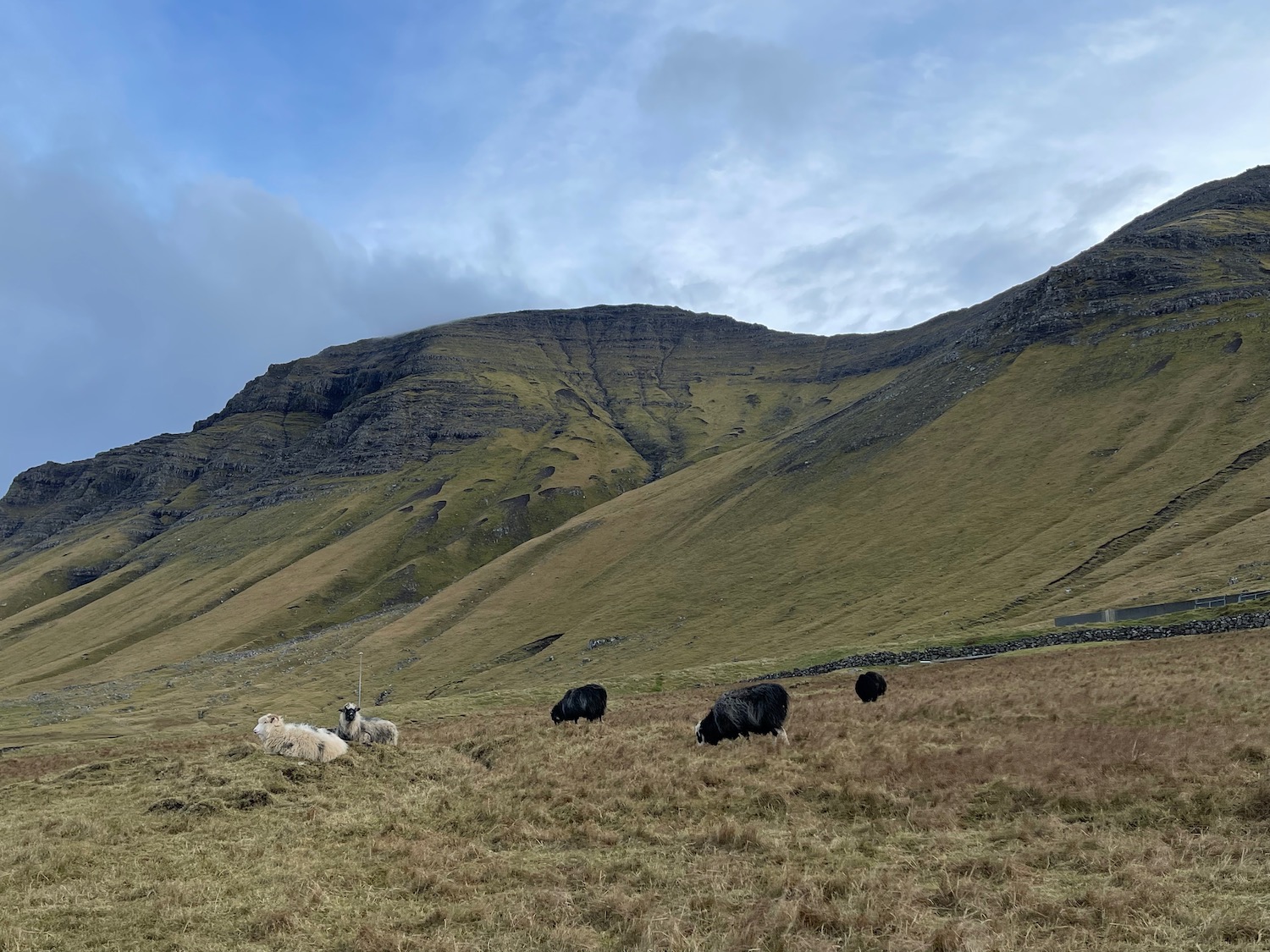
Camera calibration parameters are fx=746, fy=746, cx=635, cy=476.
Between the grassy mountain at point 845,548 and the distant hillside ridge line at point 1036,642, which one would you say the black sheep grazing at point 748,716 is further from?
the grassy mountain at point 845,548

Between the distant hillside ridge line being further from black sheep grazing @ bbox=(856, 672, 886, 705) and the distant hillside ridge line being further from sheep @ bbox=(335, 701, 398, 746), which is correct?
sheep @ bbox=(335, 701, 398, 746)

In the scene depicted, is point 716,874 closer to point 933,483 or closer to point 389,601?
point 933,483

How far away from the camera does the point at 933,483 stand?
104750mm

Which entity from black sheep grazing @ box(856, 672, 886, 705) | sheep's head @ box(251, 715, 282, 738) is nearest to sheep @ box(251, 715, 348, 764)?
sheep's head @ box(251, 715, 282, 738)

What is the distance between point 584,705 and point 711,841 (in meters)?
19.4

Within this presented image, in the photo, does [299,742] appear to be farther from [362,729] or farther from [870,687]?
[870,687]

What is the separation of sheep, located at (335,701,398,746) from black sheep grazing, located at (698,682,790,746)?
1162 cm

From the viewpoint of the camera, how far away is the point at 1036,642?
46.4 m

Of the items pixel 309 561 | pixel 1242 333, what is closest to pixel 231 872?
pixel 1242 333

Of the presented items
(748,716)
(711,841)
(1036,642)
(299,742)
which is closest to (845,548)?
(1036,642)

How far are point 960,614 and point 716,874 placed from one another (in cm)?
5967

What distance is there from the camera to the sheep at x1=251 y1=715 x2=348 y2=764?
21475mm

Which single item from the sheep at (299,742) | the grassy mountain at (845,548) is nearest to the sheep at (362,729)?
the sheep at (299,742)

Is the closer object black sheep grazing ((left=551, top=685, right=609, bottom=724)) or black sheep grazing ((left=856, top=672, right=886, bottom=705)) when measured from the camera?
black sheep grazing ((left=856, top=672, right=886, bottom=705))
